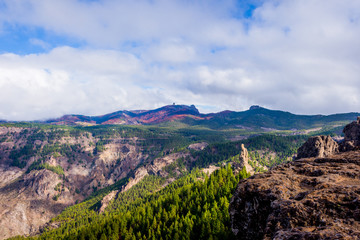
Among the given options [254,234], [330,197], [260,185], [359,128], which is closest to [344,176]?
[330,197]

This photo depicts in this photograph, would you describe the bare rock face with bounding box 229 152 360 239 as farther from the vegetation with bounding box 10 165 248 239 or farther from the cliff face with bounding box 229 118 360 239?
the vegetation with bounding box 10 165 248 239

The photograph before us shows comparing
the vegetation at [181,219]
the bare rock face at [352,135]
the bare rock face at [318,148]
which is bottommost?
the vegetation at [181,219]

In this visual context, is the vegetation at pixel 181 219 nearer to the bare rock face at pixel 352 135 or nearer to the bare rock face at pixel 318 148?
the bare rock face at pixel 318 148

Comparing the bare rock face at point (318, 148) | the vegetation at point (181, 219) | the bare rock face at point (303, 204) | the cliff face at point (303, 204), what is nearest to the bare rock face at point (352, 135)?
the bare rock face at point (318, 148)

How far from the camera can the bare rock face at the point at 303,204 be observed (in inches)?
448

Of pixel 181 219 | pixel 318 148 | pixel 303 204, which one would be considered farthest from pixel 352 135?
pixel 303 204

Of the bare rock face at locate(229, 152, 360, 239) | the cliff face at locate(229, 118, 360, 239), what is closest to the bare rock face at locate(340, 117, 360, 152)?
the cliff face at locate(229, 118, 360, 239)

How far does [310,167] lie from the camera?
20984 millimetres

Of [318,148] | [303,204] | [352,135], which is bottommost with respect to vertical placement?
[318,148]

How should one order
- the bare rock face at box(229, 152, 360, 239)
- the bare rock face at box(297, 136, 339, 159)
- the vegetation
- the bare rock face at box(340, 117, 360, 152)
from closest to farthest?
the bare rock face at box(229, 152, 360, 239)
the vegetation
the bare rock face at box(340, 117, 360, 152)
the bare rock face at box(297, 136, 339, 159)

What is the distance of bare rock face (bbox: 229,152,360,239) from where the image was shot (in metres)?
11.4

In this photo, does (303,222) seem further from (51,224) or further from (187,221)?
(51,224)

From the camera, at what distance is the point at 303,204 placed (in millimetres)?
13422

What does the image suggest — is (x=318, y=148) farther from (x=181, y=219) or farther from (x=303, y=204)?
(x=303, y=204)
